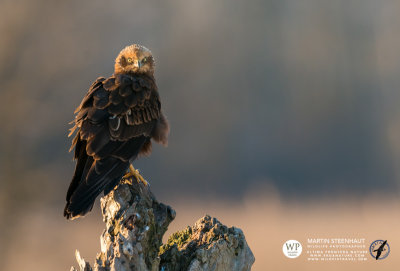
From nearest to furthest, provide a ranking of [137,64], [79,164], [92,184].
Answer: [92,184], [79,164], [137,64]

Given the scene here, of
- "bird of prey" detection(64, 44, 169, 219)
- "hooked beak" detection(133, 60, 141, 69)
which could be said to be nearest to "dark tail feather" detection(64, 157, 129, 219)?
"bird of prey" detection(64, 44, 169, 219)

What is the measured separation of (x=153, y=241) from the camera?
3.36m

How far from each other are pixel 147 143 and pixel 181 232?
82cm

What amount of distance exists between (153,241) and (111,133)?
3.06ft

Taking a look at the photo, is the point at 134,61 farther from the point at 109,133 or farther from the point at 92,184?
the point at 92,184

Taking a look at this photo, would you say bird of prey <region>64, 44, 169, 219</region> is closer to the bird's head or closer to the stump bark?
the bird's head

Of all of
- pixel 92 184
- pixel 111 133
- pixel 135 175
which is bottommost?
pixel 92 184

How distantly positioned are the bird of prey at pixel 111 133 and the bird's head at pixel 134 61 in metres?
0.02

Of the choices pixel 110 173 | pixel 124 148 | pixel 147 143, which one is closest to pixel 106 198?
pixel 110 173

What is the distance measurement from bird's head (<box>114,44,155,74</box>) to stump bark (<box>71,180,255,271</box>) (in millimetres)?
1182

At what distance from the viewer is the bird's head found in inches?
175

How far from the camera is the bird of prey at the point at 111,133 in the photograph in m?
3.56

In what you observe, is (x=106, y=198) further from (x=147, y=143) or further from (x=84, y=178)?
(x=147, y=143)

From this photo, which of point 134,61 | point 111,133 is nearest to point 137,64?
point 134,61
